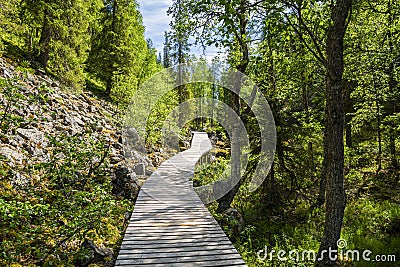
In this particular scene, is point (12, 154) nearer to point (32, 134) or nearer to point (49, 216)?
point (32, 134)

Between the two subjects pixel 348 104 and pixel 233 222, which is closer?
pixel 233 222

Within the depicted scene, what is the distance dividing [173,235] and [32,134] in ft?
15.6

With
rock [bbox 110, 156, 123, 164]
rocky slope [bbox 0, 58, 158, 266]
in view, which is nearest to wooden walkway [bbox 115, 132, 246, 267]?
rocky slope [bbox 0, 58, 158, 266]

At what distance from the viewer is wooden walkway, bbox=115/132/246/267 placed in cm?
461

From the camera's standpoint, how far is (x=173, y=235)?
553 cm

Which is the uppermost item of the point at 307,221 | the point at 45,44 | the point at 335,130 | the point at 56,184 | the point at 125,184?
the point at 45,44

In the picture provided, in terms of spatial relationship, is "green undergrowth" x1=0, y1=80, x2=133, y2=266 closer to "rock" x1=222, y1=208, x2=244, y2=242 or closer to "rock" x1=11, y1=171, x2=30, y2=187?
"rock" x1=11, y1=171, x2=30, y2=187

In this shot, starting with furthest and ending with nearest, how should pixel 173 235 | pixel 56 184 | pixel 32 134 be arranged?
1. pixel 32 134
2. pixel 173 235
3. pixel 56 184

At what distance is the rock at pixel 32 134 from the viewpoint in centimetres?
704

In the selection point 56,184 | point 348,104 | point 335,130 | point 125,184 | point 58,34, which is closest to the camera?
point 335,130

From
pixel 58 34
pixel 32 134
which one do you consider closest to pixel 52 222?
pixel 32 134

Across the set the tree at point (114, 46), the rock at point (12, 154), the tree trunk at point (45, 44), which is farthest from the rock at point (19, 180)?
the tree at point (114, 46)

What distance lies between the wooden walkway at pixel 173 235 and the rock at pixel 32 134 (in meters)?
3.10

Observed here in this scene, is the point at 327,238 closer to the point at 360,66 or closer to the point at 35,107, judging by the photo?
the point at 360,66
